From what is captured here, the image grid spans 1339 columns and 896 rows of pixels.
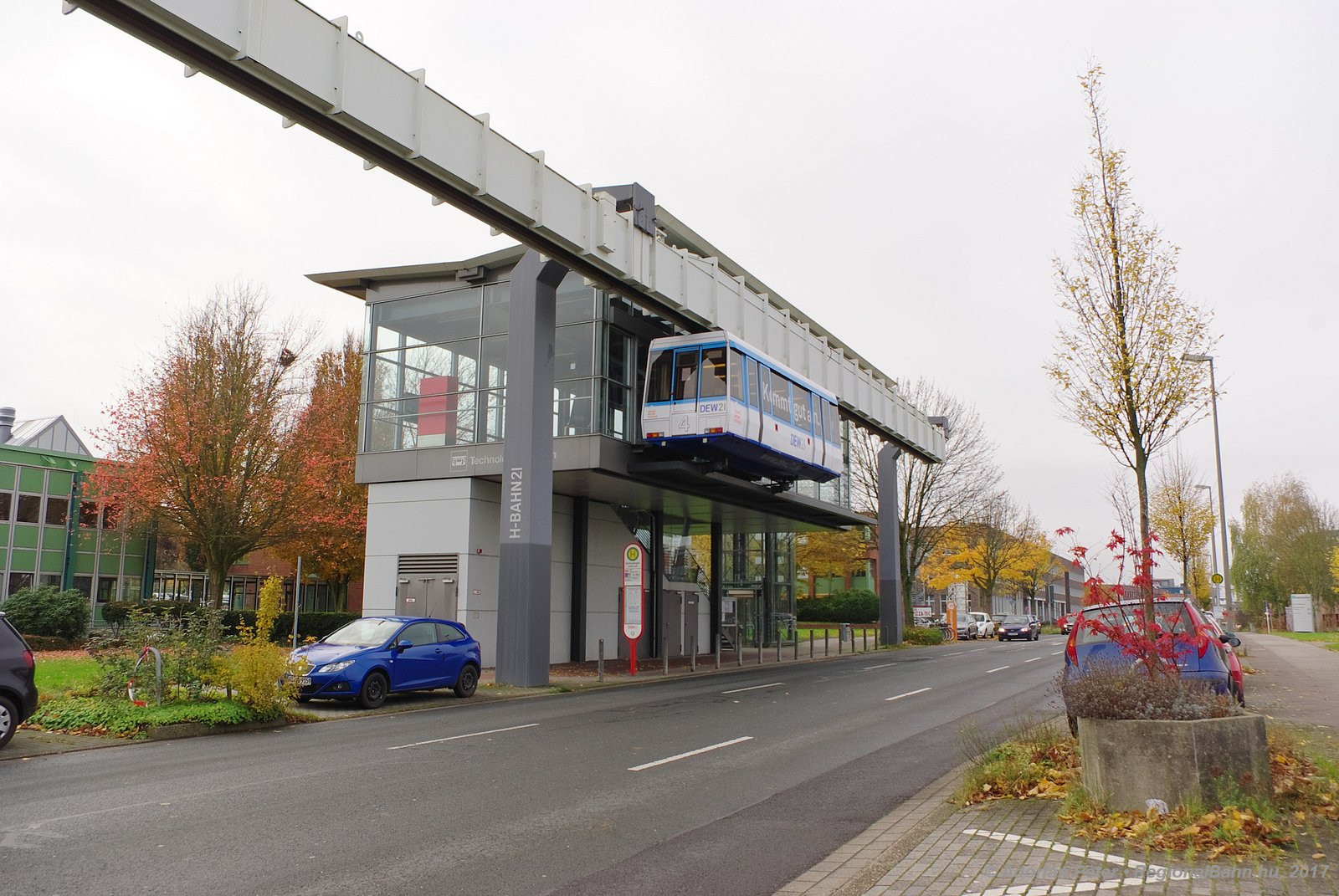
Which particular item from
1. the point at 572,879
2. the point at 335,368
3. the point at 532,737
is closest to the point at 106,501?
the point at 335,368

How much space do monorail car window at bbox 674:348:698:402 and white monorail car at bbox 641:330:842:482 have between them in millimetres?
20

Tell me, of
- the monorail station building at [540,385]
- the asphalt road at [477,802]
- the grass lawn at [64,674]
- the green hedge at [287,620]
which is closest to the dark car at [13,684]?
the asphalt road at [477,802]

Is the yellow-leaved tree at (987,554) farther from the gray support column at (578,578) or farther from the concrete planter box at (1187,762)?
the concrete planter box at (1187,762)

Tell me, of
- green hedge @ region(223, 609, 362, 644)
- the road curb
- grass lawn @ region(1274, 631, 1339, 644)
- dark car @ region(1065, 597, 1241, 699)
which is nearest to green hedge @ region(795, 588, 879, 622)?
grass lawn @ region(1274, 631, 1339, 644)

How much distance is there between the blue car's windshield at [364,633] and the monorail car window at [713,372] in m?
9.33

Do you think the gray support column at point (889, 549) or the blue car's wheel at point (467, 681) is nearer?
the blue car's wheel at point (467, 681)

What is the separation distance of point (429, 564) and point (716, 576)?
13.9 m

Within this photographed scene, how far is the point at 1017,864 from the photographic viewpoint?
5664mm

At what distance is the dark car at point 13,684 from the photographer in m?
10.8

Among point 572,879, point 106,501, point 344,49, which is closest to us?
point 572,879

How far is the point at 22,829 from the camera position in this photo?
7074mm

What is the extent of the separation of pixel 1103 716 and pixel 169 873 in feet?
20.2

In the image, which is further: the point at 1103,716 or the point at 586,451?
the point at 586,451

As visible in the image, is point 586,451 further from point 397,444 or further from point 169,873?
point 169,873
